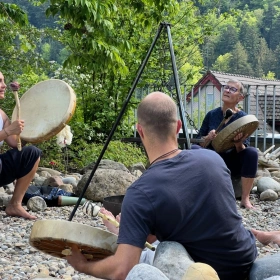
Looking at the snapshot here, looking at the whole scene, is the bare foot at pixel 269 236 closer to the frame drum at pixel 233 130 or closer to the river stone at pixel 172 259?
the river stone at pixel 172 259

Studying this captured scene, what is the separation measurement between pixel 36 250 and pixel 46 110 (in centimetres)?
149

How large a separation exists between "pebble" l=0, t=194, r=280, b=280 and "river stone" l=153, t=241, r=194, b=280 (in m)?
0.79

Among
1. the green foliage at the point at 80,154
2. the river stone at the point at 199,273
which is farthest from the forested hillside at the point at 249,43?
the river stone at the point at 199,273

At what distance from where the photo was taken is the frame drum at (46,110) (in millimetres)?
5406

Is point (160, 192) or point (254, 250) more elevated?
point (160, 192)

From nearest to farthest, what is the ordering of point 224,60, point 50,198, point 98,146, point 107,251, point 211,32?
1. point 107,251
2. point 50,198
3. point 98,146
4. point 211,32
5. point 224,60

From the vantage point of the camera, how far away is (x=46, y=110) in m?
5.65

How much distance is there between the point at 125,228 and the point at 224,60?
5393 cm

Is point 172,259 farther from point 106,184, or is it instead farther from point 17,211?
point 106,184

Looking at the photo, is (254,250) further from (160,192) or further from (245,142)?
(245,142)

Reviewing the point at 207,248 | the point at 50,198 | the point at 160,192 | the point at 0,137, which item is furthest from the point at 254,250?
the point at 50,198

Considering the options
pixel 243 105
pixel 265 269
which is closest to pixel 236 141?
pixel 265 269

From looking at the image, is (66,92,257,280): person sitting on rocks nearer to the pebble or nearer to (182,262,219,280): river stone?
(182,262,219,280): river stone

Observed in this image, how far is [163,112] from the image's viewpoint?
2742mm
